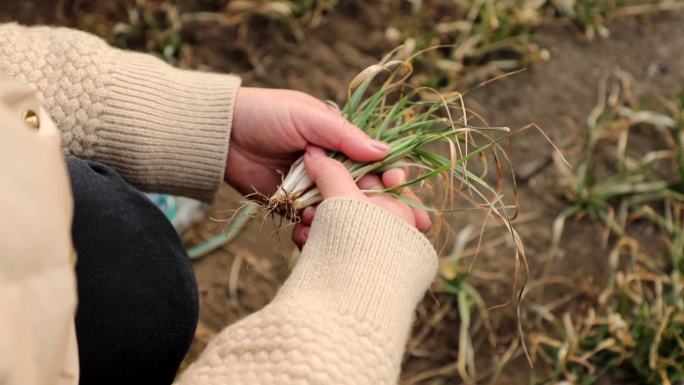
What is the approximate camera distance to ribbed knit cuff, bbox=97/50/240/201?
1.16 meters

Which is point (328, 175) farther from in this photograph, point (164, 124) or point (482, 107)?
point (482, 107)

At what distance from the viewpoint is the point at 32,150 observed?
72 cm

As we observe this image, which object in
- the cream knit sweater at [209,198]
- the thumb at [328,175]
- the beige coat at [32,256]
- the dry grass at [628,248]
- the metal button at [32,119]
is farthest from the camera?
the dry grass at [628,248]

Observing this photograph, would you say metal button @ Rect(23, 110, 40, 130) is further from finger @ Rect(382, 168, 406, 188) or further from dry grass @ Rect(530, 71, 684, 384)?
dry grass @ Rect(530, 71, 684, 384)

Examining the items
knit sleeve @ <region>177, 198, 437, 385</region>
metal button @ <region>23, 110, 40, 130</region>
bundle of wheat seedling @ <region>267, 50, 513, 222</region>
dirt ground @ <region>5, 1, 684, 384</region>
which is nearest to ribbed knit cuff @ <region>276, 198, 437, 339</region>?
knit sleeve @ <region>177, 198, 437, 385</region>

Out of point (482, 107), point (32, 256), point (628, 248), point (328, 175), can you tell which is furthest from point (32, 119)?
point (628, 248)

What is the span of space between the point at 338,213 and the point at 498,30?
101cm

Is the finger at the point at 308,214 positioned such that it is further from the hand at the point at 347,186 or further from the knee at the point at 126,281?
the knee at the point at 126,281

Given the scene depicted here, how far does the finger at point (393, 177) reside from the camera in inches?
48.2

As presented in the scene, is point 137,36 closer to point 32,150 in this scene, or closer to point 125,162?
point 125,162

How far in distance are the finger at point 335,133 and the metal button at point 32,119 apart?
1.55ft

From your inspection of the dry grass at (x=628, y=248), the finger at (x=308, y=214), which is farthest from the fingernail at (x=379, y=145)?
the dry grass at (x=628, y=248)

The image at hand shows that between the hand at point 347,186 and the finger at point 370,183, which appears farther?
the finger at point 370,183

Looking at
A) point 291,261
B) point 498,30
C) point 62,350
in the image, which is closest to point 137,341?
point 62,350
